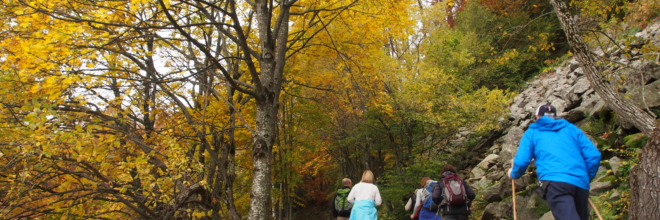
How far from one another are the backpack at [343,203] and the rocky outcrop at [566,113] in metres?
3.53

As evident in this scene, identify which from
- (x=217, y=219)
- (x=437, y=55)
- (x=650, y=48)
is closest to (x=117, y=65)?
(x=217, y=219)

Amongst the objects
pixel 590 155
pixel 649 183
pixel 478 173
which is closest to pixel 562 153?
pixel 590 155

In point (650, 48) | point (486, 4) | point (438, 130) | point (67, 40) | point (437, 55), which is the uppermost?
point (486, 4)

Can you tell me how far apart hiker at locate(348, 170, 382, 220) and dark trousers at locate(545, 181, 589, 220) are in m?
3.12

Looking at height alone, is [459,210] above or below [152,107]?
below

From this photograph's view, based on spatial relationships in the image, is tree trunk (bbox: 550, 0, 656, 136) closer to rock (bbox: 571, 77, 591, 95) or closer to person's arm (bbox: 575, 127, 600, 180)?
person's arm (bbox: 575, 127, 600, 180)

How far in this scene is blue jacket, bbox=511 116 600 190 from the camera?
3.21m

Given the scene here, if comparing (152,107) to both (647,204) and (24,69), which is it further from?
(647,204)

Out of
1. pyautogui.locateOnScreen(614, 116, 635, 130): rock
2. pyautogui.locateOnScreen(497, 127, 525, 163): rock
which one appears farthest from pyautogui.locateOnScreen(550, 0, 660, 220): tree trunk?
pyautogui.locateOnScreen(497, 127, 525, 163): rock

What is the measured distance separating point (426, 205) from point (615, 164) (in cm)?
327

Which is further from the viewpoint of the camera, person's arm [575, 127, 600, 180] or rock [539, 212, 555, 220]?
rock [539, 212, 555, 220]

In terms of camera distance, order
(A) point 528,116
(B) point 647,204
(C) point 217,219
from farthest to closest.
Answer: (A) point 528,116, (C) point 217,219, (B) point 647,204

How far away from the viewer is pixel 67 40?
3.60 m

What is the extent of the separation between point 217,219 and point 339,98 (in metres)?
8.96
